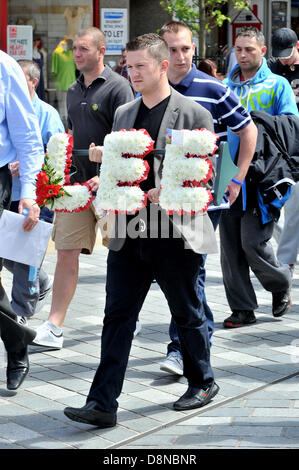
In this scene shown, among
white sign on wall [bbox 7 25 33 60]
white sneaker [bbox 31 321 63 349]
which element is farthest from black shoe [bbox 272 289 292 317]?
white sign on wall [bbox 7 25 33 60]

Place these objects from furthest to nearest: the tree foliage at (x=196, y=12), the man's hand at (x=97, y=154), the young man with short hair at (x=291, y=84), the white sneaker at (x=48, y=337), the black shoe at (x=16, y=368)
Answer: the tree foliage at (x=196, y=12), the young man with short hair at (x=291, y=84), the white sneaker at (x=48, y=337), the black shoe at (x=16, y=368), the man's hand at (x=97, y=154)

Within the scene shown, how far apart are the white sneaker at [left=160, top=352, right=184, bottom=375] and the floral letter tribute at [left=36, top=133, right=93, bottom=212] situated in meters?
1.12

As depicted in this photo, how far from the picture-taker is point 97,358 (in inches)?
237

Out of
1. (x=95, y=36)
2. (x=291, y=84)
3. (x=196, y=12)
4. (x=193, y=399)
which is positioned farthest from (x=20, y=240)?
(x=196, y=12)

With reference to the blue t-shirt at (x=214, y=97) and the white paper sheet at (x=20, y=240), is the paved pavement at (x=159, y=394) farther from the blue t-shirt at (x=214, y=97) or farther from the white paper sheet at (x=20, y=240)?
the blue t-shirt at (x=214, y=97)

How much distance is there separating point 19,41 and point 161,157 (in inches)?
424

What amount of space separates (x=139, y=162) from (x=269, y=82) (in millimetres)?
2510

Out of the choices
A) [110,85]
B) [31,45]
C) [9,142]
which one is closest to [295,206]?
[110,85]

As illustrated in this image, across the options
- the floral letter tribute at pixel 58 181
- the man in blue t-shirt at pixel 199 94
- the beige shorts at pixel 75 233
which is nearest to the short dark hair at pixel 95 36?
the man in blue t-shirt at pixel 199 94

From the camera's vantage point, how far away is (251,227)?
683 cm

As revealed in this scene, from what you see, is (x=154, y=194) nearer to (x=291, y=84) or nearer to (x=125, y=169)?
(x=125, y=169)

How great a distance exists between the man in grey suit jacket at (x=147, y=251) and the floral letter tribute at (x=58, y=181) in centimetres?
26

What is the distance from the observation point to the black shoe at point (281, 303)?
7.03 m

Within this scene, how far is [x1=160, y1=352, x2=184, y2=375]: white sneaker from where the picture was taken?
18.2 feet
